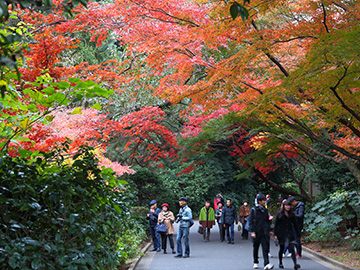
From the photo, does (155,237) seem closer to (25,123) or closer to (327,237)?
(327,237)

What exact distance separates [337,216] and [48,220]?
12.8 metres

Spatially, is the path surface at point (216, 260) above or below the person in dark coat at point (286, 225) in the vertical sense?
below

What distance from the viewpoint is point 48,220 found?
4.15 m

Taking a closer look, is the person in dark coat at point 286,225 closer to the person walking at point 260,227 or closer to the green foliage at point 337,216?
the person walking at point 260,227

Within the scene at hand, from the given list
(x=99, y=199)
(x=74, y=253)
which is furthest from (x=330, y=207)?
(x=74, y=253)

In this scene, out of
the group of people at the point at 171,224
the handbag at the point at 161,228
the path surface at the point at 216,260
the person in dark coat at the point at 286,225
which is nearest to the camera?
the person in dark coat at the point at 286,225

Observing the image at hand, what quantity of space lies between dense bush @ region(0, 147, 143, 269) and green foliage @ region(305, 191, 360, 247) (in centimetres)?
1169

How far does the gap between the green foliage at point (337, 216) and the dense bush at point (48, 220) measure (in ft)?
38.3

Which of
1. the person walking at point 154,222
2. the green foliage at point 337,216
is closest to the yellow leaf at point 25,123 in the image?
the person walking at point 154,222

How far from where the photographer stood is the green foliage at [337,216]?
1469cm

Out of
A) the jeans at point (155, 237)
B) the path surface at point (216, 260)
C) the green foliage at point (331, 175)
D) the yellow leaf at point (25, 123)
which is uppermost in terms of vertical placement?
the yellow leaf at point (25, 123)

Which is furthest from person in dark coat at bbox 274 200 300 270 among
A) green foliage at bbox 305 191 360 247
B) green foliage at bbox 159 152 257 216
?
green foliage at bbox 159 152 257 216

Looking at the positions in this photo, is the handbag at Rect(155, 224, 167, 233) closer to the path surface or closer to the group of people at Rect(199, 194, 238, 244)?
the path surface

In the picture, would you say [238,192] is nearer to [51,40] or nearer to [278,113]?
[278,113]
